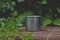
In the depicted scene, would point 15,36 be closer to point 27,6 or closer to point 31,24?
point 31,24

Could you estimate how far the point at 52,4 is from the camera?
232 cm

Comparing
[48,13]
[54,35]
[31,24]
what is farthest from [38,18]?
[48,13]

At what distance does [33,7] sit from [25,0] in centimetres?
12

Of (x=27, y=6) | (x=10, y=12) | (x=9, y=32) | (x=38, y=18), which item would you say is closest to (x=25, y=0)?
(x=27, y=6)

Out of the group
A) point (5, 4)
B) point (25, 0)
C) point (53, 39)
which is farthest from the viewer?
point (25, 0)

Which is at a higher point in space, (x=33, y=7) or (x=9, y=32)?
(x=33, y=7)

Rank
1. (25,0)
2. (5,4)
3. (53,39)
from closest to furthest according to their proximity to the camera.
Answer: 1. (53,39)
2. (5,4)
3. (25,0)

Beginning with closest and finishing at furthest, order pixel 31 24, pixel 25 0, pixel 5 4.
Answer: pixel 31 24, pixel 5 4, pixel 25 0

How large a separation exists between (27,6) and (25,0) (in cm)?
7

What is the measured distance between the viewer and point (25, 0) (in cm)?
230

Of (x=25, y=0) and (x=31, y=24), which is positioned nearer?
(x=31, y=24)

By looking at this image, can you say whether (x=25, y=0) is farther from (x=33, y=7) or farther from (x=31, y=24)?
(x=31, y=24)

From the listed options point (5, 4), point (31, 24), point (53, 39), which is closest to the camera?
point (53, 39)

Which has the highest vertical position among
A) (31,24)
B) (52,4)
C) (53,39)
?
(52,4)
